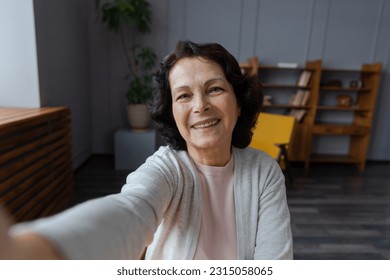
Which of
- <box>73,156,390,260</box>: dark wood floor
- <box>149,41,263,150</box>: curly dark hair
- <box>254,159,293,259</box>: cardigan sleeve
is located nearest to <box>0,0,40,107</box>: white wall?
<box>73,156,390,260</box>: dark wood floor

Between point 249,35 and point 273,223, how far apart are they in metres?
3.71

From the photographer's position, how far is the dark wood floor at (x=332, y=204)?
6.29 ft

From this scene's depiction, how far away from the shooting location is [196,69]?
71cm

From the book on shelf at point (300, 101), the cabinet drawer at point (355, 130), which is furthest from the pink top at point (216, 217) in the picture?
the cabinet drawer at point (355, 130)

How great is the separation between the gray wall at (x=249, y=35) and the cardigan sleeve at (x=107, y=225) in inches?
132

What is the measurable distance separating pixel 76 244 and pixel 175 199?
391mm

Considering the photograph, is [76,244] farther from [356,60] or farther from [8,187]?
[356,60]

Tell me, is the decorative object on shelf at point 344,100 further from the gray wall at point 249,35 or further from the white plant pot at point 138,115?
the white plant pot at point 138,115

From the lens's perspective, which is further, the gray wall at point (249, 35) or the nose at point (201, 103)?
the gray wall at point (249, 35)

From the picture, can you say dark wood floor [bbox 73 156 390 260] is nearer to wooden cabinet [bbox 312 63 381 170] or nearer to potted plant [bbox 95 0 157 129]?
wooden cabinet [bbox 312 63 381 170]

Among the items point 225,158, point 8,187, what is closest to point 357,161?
point 225,158

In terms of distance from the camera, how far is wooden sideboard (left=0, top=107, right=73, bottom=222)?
150 centimetres

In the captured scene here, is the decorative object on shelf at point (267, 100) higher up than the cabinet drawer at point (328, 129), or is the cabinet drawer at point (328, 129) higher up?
the decorative object on shelf at point (267, 100)
